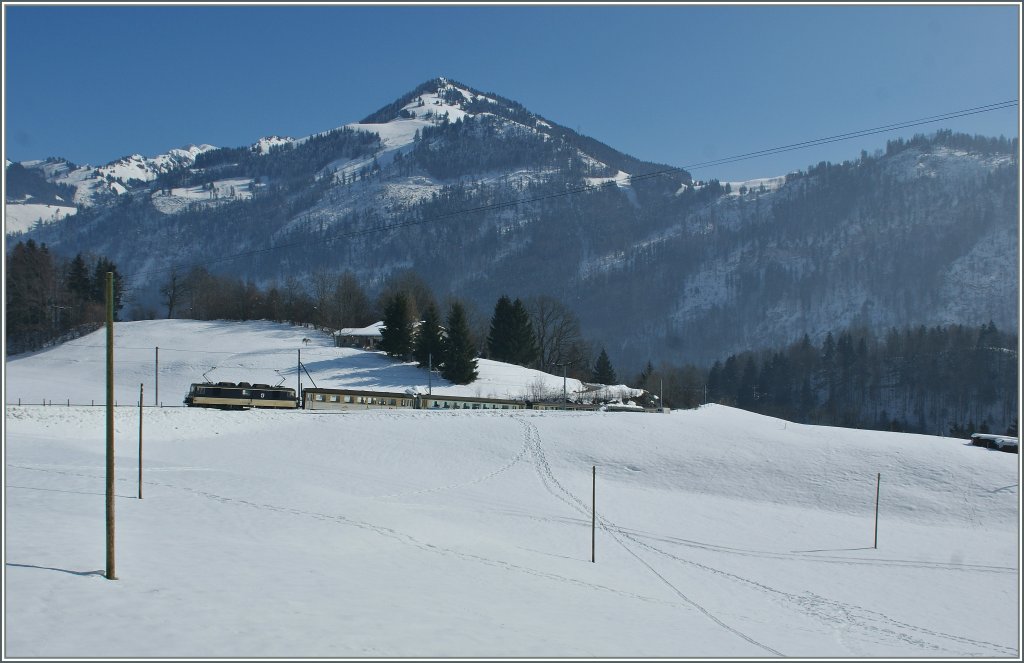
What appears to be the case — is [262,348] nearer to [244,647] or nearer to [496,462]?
[496,462]

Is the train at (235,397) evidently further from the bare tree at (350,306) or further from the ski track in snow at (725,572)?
the bare tree at (350,306)

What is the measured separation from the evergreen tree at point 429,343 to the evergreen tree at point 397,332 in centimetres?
135

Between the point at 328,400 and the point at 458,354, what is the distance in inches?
770

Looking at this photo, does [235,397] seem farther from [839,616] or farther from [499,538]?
[839,616]

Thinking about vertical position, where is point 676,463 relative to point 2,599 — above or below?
below

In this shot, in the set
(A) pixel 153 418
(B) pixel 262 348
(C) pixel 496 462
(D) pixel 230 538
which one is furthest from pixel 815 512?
(B) pixel 262 348

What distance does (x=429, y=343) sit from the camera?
276ft

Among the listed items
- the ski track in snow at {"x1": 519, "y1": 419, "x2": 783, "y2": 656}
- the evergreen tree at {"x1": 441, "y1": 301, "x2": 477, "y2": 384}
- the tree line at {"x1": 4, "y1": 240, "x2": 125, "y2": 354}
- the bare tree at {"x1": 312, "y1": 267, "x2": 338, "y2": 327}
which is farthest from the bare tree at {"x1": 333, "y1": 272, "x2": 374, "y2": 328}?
the ski track in snow at {"x1": 519, "y1": 419, "x2": 783, "y2": 656}

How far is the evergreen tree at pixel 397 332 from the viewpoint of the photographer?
87213 mm

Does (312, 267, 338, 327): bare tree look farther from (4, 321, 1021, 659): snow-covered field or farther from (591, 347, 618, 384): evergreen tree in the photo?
(4, 321, 1021, 659): snow-covered field

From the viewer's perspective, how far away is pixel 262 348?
90125mm

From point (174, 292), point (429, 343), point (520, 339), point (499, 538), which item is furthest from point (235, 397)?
point (174, 292)

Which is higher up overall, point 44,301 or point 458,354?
point 44,301

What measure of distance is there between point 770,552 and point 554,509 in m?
9.49
